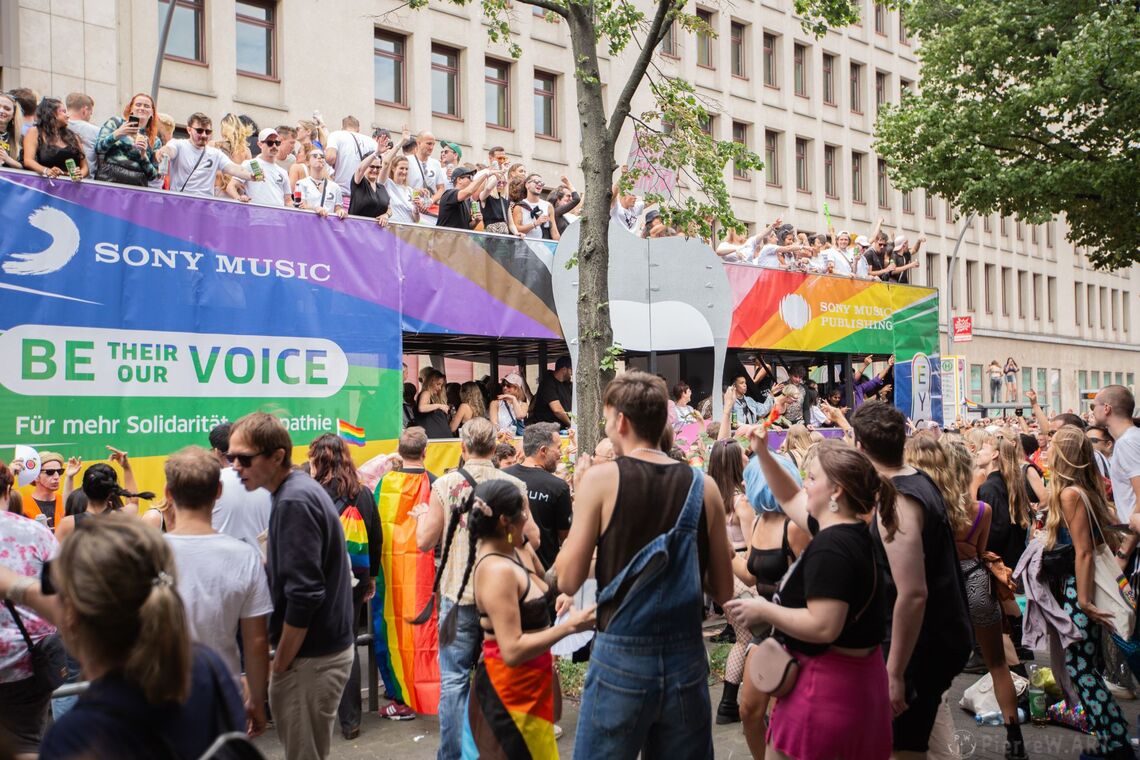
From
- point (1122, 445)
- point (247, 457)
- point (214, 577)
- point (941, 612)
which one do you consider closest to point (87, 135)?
point (247, 457)

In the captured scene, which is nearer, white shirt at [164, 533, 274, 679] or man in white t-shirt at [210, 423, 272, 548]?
white shirt at [164, 533, 274, 679]

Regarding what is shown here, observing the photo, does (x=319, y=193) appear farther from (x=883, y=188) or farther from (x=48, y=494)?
(x=883, y=188)

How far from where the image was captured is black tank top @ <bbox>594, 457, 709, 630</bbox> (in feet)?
11.5

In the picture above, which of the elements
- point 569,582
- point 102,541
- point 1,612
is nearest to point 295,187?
point 1,612

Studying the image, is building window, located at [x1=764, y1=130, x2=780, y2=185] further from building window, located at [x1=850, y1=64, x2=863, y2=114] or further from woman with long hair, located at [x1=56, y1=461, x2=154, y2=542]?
woman with long hair, located at [x1=56, y1=461, x2=154, y2=542]

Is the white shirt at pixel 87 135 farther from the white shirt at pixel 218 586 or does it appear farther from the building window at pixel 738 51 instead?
the building window at pixel 738 51

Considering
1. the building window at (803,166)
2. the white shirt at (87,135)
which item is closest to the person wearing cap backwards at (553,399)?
the white shirt at (87,135)

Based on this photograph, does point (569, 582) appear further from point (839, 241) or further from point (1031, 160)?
point (1031, 160)

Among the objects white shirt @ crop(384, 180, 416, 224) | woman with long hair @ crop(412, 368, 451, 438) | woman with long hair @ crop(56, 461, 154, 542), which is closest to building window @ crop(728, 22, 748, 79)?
white shirt @ crop(384, 180, 416, 224)

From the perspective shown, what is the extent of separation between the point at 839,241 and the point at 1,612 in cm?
1531

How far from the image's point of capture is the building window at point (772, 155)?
40.1 m

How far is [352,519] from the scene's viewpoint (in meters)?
6.48

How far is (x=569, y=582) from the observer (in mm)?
3490

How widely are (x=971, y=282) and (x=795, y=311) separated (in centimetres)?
3692
